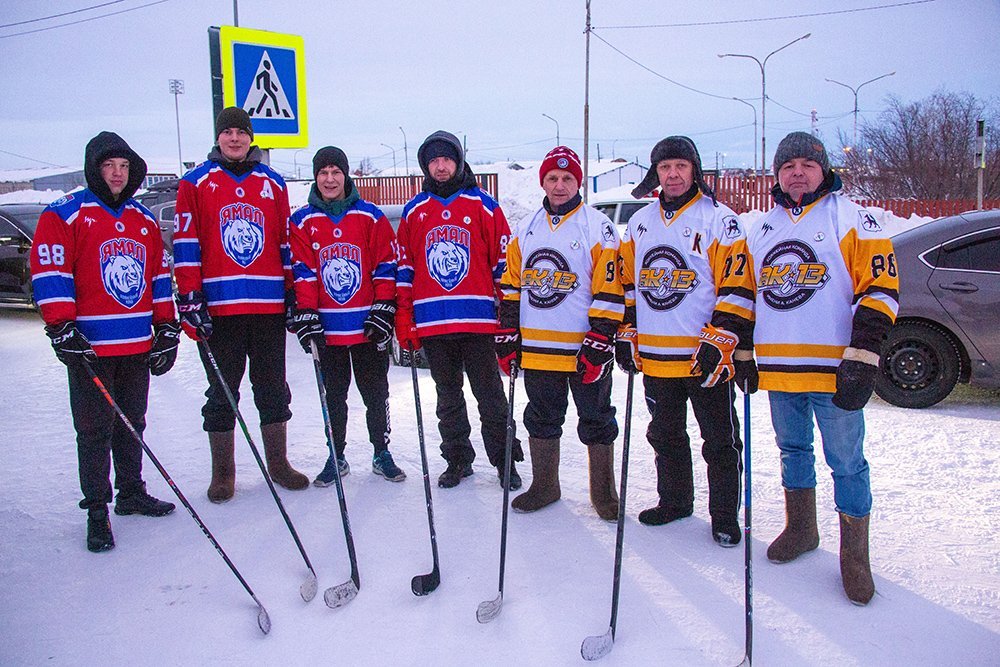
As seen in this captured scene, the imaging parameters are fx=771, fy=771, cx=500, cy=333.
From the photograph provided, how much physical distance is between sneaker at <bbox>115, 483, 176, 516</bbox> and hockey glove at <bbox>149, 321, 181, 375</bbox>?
76cm

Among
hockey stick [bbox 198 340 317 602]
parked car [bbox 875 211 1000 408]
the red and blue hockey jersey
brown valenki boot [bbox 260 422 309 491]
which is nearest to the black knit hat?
the red and blue hockey jersey

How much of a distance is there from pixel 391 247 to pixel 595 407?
160cm

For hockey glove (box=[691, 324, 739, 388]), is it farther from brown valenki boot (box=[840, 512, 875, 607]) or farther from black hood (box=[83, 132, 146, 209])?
black hood (box=[83, 132, 146, 209])

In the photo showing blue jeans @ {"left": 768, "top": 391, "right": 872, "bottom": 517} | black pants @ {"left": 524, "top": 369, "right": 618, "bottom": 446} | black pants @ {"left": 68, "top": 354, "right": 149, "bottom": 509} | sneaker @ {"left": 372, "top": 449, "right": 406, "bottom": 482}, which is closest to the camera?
blue jeans @ {"left": 768, "top": 391, "right": 872, "bottom": 517}

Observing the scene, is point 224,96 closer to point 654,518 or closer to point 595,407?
point 595,407

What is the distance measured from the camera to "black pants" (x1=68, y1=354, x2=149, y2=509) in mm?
3969

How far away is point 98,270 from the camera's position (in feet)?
13.0

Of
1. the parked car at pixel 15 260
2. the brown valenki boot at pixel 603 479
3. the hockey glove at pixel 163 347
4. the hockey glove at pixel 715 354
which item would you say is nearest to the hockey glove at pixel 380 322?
the hockey glove at pixel 163 347

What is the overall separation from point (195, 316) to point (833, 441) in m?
3.28

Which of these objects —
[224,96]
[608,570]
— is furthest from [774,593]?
[224,96]

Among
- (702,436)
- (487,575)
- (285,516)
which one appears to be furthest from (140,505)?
(702,436)

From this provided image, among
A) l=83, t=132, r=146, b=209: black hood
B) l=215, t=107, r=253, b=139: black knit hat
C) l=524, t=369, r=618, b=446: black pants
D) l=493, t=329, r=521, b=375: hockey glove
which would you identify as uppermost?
l=215, t=107, r=253, b=139: black knit hat

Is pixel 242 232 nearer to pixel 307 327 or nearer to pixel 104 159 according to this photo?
pixel 307 327

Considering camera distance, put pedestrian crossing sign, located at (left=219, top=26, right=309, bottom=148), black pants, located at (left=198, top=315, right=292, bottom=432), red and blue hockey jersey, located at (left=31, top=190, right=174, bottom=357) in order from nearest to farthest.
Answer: red and blue hockey jersey, located at (left=31, top=190, right=174, bottom=357) → black pants, located at (left=198, top=315, right=292, bottom=432) → pedestrian crossing sign, located at (left=219, top=26, right=309, bottom=148)
